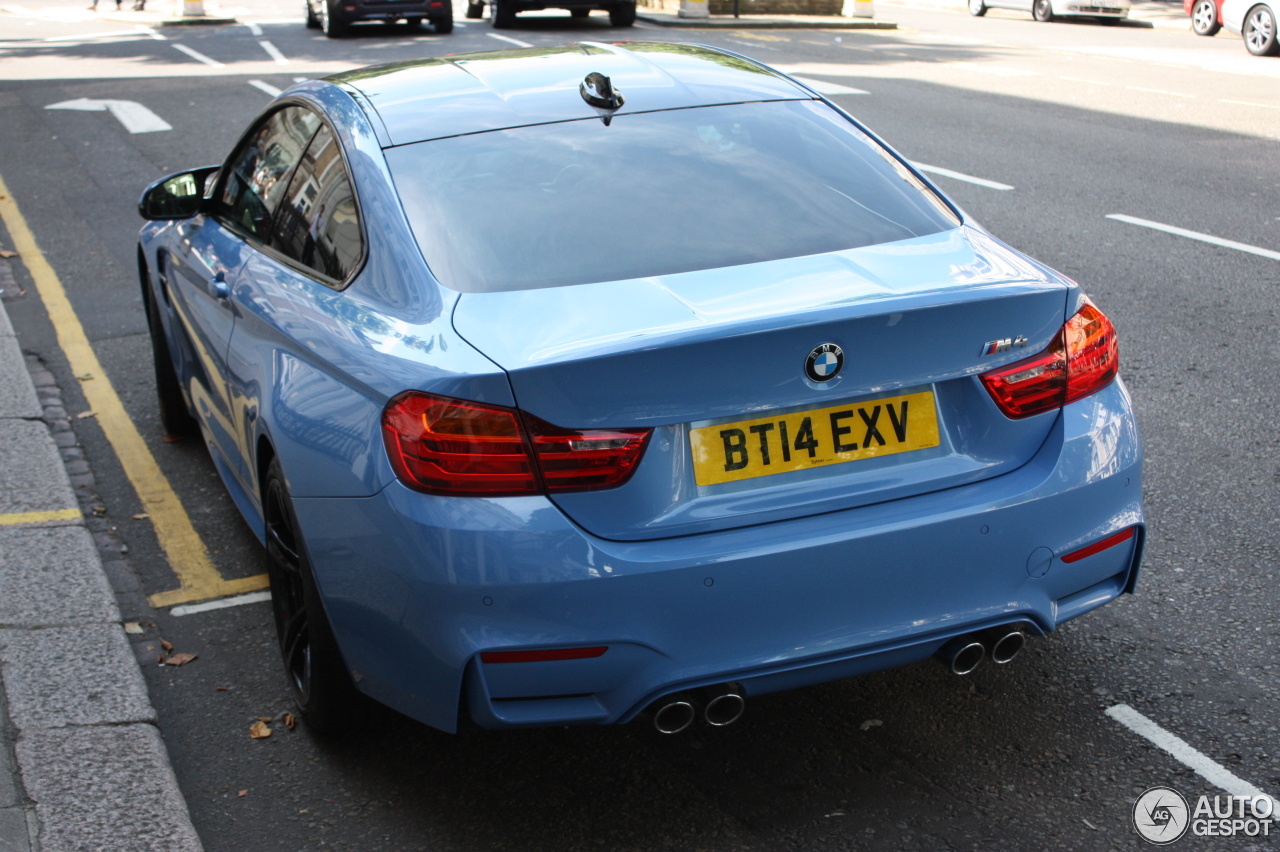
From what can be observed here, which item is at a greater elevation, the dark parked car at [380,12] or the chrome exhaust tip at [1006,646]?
the chrome exhaust tip at [1006,646]

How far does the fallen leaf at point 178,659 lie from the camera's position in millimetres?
3695

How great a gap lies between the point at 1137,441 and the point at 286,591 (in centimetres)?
216

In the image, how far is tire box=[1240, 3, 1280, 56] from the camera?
1934 cm

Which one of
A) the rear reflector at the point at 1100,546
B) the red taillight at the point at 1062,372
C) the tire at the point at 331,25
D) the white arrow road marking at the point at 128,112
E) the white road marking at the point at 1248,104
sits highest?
the red taillight at the point at 1062,372

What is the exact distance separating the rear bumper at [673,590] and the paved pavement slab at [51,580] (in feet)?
4.49

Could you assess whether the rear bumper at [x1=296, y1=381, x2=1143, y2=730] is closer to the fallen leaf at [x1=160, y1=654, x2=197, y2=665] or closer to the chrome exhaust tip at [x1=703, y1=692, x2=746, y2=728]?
the chrome exhaust tip at [x1=703, y1=692, x2=746, y2=728]

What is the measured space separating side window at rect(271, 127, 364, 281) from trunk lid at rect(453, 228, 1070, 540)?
0.59 meters

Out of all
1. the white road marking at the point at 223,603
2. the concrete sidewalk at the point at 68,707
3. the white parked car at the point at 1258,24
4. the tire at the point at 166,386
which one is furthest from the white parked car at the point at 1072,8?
the white road marking at the point at 223,603

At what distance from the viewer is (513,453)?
2.52 meters

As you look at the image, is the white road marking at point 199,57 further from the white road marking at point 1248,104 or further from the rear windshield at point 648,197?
the rear windshield at point 648,197

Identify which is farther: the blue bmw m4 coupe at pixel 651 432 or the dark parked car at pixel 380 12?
the dark parked car at pixel 380 12

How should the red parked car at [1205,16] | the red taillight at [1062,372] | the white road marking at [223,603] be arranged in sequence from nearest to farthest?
the red taillight at [1062,372]
the white road marking at [223,603]
the red parked car at [1205,16]

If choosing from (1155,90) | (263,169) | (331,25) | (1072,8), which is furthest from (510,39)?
(263,169)

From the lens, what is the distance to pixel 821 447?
104 inches
